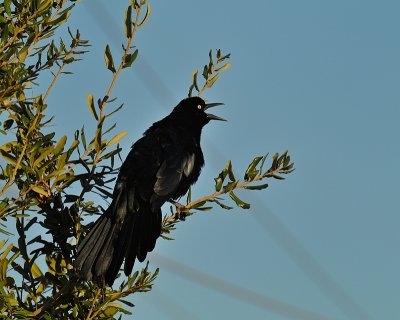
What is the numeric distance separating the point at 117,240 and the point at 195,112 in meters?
3.22

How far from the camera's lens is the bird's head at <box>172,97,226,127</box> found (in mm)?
7121

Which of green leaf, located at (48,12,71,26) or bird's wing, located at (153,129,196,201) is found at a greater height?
bird's wing, located at (153,129,196,201)

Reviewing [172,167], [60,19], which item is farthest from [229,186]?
[172,167]

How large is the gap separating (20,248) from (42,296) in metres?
0.28

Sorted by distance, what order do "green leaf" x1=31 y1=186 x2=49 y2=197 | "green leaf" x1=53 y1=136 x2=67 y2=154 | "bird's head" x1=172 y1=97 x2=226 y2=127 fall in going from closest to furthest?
"green leaf" x1=31 y1=186 x2=49 y2=197 → "green leaf" x1=53 y1=136 x2=67 y2=154 → "bird's head" x1=172 y1=97 x2=226 y2=127

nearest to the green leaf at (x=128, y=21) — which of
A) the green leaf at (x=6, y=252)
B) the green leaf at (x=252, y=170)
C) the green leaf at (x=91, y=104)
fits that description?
the green leaf at (x=91, y=104)

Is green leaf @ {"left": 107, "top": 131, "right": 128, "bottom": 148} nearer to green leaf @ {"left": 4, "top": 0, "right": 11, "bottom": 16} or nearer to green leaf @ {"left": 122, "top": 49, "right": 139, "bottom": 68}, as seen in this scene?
green leaf @ {"left": 122, "top": 49, "right": 139, "bottom": 68}

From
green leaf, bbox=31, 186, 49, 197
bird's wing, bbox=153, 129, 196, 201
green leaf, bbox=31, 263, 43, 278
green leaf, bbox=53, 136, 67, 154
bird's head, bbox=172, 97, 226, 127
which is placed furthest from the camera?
bird's head, bbox=172, 97, 226, 127

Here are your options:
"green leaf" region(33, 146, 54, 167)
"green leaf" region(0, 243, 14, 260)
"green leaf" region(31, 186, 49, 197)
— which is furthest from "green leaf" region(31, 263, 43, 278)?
"green leaf" region(33, 146, 54, 167)

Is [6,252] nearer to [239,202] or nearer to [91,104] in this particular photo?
[91,104]

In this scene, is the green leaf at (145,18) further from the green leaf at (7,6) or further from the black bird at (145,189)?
the black bird at (145,189)

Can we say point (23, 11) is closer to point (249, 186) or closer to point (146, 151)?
point (249, 186)

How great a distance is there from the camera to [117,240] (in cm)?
419

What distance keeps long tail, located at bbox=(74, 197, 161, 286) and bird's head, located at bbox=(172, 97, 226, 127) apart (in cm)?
242
